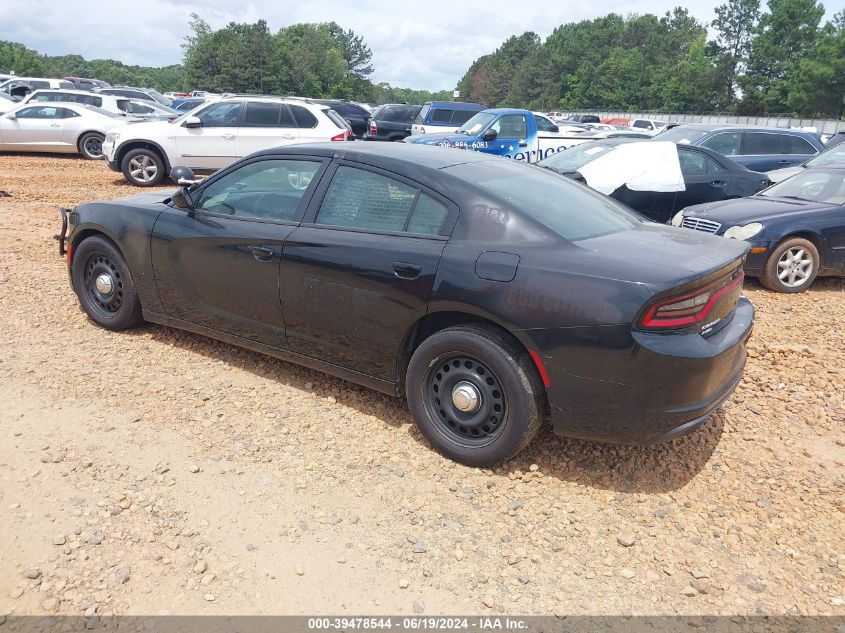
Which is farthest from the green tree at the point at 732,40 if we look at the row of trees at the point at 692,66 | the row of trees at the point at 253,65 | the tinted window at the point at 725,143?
the tinted window at the point at 725,143

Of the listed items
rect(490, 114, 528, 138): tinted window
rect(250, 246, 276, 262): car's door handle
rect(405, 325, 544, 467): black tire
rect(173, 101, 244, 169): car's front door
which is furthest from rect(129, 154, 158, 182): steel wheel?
rect(405, 325, 544, 467): black tire

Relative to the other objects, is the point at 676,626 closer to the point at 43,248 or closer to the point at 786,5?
the point at 43,248

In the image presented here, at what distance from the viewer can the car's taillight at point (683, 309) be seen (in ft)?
9.68

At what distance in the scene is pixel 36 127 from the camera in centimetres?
1578

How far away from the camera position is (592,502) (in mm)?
3248

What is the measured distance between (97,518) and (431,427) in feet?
5.30

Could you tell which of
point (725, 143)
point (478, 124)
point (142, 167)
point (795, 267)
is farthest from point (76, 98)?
point (795, 267)

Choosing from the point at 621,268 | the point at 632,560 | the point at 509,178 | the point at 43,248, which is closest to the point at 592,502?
the point at 632,560

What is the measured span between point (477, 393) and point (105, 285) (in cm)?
310

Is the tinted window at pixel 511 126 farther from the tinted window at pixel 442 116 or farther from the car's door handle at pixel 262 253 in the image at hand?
the car's door handle at pixel 262 253

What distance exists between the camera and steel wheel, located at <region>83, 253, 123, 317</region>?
194 inches

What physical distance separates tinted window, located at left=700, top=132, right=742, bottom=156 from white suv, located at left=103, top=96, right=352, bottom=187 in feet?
21.2

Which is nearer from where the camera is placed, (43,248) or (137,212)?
(137,212)

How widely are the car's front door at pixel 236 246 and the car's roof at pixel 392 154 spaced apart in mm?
82
